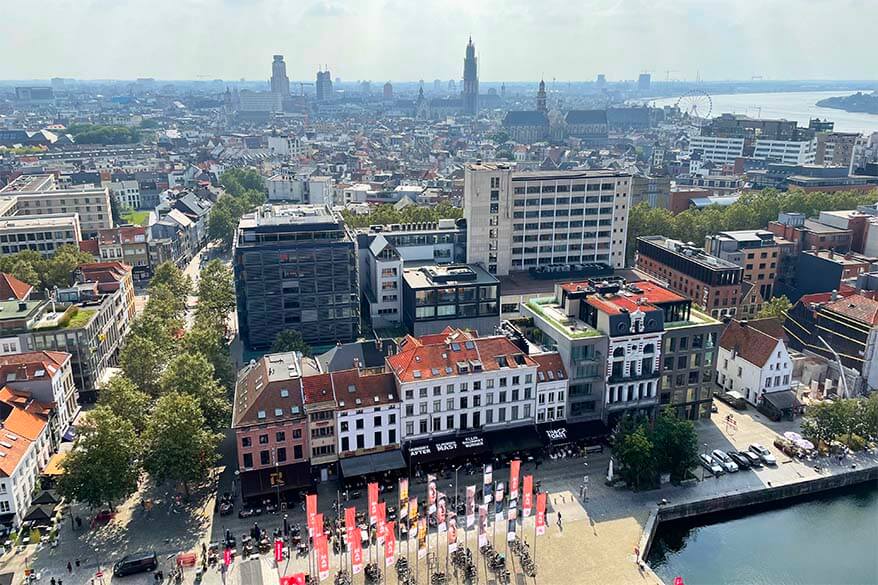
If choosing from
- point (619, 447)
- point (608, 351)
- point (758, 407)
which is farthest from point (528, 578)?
point (758, 407)

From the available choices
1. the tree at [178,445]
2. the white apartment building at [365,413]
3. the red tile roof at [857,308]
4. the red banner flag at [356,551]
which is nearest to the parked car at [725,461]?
the red tile roof at [857,308]

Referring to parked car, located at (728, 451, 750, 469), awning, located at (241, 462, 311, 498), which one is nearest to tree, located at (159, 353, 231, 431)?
awning, located at (241, 462, 311, 498)

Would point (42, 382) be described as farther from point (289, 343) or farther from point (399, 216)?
point (399, 216)

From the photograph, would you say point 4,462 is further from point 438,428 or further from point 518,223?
point 518,223

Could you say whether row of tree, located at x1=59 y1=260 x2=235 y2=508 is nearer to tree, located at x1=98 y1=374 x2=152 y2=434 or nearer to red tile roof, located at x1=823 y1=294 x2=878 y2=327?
tree, located at x1=98 y1=374 x2=152 y2=434

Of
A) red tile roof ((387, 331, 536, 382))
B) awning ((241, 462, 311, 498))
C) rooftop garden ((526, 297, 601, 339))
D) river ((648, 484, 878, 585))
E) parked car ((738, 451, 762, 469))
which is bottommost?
river ((648, 484, 878, 585))

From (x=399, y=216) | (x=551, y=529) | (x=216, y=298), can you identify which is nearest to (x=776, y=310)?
(x=551, y=529)
